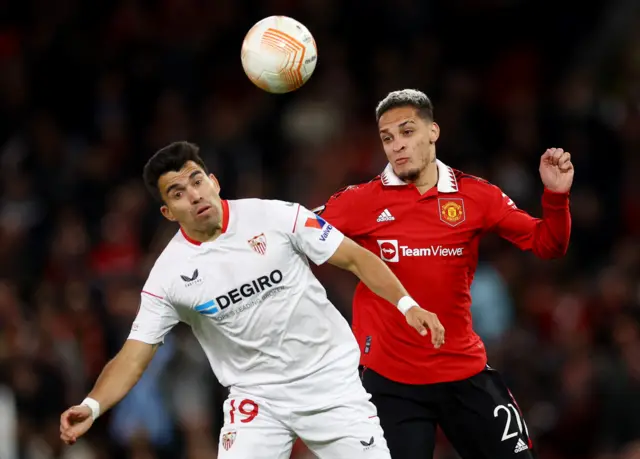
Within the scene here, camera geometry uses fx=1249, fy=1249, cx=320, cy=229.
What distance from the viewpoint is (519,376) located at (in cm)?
1084

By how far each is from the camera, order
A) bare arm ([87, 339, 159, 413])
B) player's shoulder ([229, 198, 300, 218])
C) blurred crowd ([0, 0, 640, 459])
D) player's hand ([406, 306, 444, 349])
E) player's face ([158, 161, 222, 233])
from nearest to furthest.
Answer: player's hand ([406, 306, 444, 349])
bare arm ([87, 339, 159, 413])
player's face ([158, 161, 222, 233])
player's shoulder ([229, 198, 300, 218])
blurred crowd ([0, 0, 640, 459])

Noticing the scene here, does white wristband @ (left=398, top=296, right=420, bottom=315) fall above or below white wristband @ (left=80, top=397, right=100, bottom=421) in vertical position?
above

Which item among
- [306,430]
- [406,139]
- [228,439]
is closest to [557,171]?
[406,139]

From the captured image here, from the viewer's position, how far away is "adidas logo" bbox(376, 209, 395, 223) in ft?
23.0

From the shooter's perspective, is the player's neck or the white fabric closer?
the white fabric

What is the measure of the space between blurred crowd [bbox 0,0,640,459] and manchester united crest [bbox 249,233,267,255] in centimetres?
441

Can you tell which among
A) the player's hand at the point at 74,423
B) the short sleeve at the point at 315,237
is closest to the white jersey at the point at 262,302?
the short sleeve at the point at 315,237

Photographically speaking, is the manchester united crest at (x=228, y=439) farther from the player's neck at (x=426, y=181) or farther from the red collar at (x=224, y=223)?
the player's neck at (x=426, y=181)

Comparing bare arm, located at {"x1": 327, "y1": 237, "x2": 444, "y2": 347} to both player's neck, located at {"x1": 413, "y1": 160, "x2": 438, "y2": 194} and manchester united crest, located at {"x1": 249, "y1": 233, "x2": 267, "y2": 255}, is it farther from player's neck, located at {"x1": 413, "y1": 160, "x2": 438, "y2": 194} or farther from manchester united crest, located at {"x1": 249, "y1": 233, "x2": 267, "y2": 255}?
player's neck, located at {"x1": 413, "y1": 160, "x2": 438, "y2": 194}

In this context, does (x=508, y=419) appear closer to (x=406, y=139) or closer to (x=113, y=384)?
(x=406, y=139)

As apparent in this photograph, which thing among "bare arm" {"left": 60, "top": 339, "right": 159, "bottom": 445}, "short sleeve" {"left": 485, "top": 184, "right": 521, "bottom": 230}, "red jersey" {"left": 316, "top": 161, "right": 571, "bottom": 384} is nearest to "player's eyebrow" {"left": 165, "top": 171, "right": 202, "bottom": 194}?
"bare arm" {"left": 60, "top": 339, "right": 159, "bottom": 445}

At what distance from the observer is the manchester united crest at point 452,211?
6.97m

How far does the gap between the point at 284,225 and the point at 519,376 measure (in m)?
4.90

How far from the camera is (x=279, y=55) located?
23.3 feet
